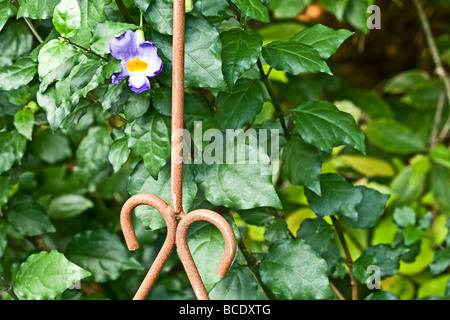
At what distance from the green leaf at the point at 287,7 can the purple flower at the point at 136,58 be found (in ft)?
3.14

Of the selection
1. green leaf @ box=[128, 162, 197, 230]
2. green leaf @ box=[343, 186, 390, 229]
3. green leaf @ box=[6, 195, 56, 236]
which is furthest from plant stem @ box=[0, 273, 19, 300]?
green leaf @ box=[343, 186, 390, 229]

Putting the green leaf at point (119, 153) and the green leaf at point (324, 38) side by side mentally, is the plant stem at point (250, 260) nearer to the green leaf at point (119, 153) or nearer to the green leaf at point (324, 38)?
the green leaf at point (119, 153)

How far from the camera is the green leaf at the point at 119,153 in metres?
0.74

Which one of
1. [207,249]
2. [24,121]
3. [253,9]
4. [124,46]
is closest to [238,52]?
[253,9]

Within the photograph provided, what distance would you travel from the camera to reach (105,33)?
2.15 ft

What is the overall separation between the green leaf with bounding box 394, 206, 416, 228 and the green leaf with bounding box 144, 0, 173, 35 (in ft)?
2.30

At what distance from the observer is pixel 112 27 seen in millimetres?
653

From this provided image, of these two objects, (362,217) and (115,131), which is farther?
(362,217)

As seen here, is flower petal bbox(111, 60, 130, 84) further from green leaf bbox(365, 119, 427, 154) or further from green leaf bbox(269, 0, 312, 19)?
green leaf bbox(365, 119, 427, 154)

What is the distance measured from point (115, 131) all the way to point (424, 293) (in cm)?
104

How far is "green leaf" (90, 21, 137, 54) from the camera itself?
652 millimetres

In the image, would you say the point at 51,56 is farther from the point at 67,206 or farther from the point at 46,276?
the point at 67,206
